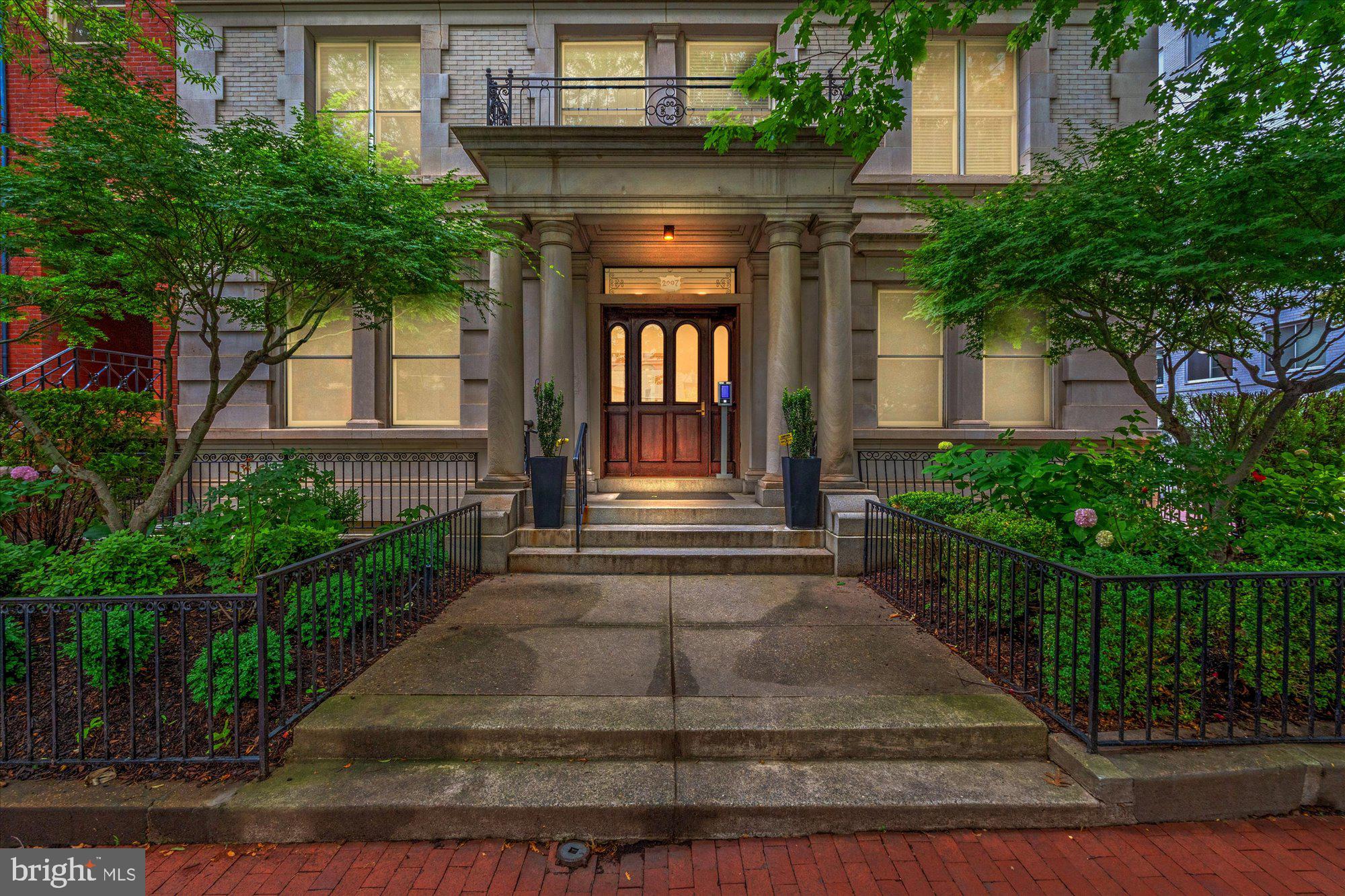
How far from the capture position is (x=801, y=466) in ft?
23.3

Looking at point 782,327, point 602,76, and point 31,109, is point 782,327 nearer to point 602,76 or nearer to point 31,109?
point 602,76

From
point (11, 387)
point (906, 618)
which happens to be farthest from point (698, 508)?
point (11, 387)

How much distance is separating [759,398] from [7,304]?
9128mm

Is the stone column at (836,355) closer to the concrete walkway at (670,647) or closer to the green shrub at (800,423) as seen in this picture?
the green shrub at (800,423)

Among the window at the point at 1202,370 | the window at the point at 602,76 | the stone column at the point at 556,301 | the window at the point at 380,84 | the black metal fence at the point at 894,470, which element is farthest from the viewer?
the window at the point at 1202,370

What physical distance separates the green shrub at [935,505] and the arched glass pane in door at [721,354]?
4.51 m

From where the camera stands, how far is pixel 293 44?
9.41 metres

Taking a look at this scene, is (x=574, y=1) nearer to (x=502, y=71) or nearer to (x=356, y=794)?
(x=502, y=71)

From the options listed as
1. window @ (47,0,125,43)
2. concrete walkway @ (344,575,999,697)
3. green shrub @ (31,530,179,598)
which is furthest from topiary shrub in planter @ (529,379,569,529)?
window @ (47,0,125,43)

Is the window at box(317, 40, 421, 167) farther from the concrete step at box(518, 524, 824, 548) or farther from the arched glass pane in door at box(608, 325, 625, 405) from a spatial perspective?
the concrete step at box(518, 524, 824, 548)

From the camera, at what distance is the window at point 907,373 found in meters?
9.80

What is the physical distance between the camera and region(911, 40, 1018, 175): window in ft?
32.0

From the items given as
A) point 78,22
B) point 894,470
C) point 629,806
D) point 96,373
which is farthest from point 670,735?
point 96,373

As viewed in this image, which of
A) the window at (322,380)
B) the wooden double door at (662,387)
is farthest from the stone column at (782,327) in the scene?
the window at (322,380)
